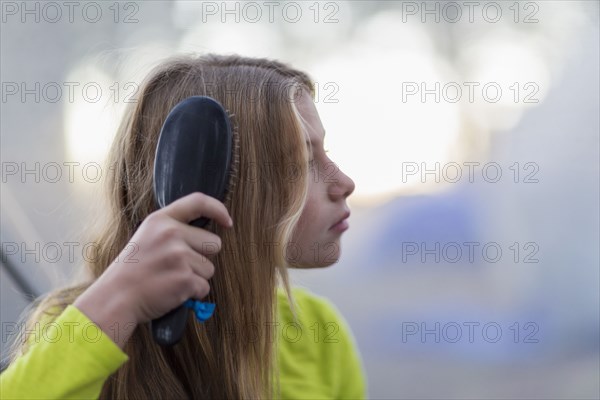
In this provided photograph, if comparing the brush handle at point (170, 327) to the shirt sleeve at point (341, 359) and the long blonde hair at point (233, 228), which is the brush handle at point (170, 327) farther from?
the shirt sleeve at point (341, 359)

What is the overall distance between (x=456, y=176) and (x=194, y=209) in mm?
1970

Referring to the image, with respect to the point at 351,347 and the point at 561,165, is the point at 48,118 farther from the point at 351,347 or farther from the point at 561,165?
the point at 561,165

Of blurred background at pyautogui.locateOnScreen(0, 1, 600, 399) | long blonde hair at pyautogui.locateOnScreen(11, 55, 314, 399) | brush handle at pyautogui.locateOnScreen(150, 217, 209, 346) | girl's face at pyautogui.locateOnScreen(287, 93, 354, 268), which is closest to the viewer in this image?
brush handle at pyautogui.locateOnScreen(150, 217, 209, 346)

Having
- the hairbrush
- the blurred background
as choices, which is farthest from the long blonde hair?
the blurred background

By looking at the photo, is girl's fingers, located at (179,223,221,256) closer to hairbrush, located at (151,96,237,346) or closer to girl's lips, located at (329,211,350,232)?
hairbrush, located at (151,96,237,346)

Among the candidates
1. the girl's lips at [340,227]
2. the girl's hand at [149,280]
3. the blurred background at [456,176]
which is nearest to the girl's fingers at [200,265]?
the girl's hand at [149,280]

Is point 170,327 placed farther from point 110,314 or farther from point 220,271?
point 220,271

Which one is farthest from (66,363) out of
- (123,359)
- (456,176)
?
(456,176)

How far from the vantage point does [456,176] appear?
2.37 metres

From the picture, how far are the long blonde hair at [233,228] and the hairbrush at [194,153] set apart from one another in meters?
0.12

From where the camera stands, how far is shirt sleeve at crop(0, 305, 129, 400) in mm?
457

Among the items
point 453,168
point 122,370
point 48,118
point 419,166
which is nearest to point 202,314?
point 122,370

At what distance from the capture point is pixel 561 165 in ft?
6.87

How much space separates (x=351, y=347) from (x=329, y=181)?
0.58 feet
